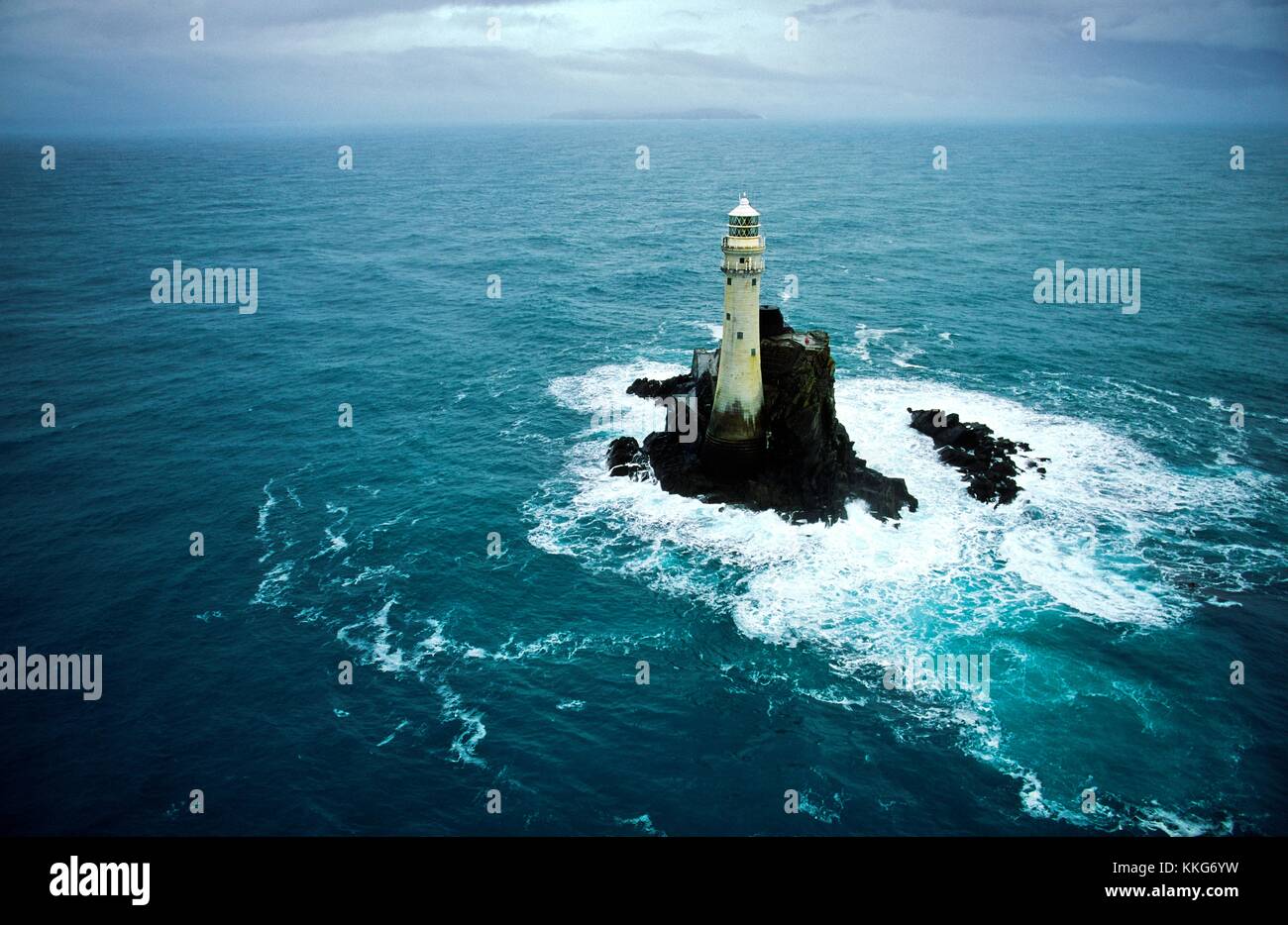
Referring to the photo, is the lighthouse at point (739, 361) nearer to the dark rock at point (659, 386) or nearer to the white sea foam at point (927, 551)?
the white sea foam at point (927, 551)

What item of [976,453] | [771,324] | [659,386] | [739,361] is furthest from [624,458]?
[976,453]

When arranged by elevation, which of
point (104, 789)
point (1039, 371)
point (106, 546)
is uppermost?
point (1039, 371)

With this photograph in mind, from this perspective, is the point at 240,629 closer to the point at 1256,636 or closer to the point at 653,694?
the point at 653,694

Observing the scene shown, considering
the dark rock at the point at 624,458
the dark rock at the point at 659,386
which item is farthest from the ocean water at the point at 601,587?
the dark rock at the point at 624,458

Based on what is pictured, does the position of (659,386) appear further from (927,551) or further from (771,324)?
(927,551)

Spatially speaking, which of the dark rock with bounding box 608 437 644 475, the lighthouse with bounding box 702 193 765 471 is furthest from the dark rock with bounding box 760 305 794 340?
the dark rock with bounding box 608 437 644 475

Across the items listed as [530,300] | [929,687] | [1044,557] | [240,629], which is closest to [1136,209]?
[530,300]

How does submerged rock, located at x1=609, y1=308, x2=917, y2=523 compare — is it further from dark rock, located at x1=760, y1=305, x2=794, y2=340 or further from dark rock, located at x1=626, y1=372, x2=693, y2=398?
dark rock, located at x1=626, y1=372, x2=693, y2=398
